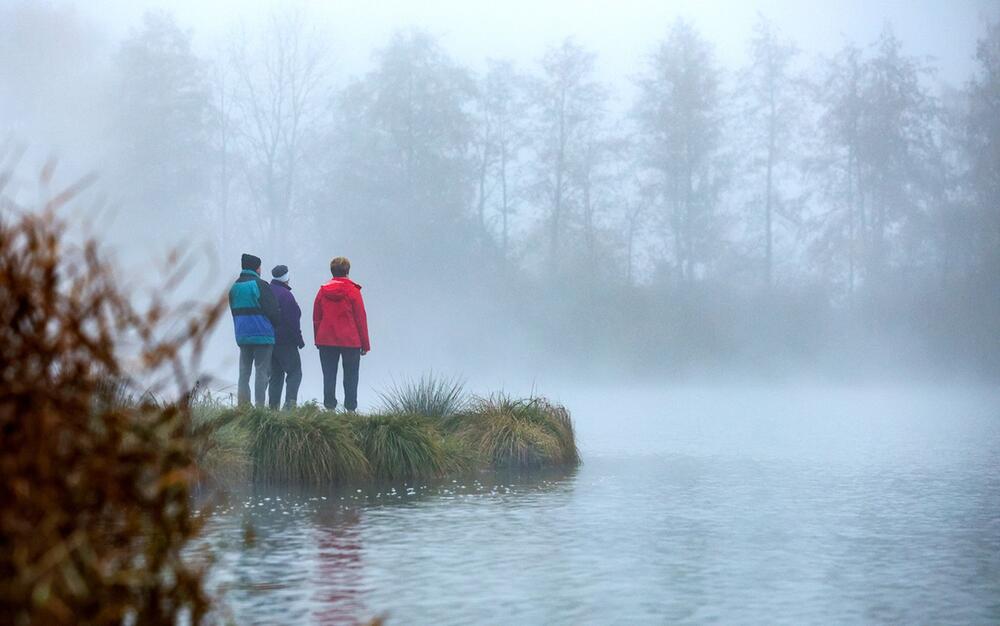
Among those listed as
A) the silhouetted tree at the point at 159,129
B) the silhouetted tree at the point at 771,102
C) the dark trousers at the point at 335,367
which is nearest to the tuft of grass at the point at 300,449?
the dark trousers at the point at 335,367

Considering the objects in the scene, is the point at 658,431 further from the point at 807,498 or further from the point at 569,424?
the point at 807,498

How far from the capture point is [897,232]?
55.8m

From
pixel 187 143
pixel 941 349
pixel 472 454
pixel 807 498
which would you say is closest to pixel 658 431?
pixel 472 454

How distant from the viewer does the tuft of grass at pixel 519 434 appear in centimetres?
A: 1560

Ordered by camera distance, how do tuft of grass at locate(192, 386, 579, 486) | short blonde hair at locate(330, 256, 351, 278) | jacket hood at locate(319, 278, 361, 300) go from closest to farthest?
tuft of grass at locate(192, 386, 579, 486), jacket hood at locate(319, 278, 361, 300), short blonde hair at locate(330, 256, 351, 278)

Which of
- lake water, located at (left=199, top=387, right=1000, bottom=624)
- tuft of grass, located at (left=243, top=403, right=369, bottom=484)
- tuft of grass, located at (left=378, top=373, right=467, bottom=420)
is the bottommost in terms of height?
lake water, located at (left=199, top=387, right=1000, bottom=624)

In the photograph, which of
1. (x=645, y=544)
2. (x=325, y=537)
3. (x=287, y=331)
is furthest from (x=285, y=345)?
(x=645, y=544)

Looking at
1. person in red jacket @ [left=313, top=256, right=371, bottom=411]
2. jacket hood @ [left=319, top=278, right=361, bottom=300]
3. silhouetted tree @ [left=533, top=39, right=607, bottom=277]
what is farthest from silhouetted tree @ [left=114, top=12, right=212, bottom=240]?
jacket hood @ [left=319, top=278, right=361, bottom=300]

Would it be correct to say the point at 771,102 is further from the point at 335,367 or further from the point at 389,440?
the point at 389,440

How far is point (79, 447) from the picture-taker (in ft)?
9.68

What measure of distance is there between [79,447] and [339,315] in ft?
44.5

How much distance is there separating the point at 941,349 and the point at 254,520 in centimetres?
3695

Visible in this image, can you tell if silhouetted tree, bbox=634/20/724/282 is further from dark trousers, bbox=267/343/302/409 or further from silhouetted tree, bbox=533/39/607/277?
dark trousers, bbox=267/343/302/409

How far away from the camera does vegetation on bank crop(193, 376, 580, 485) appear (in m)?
13.3
